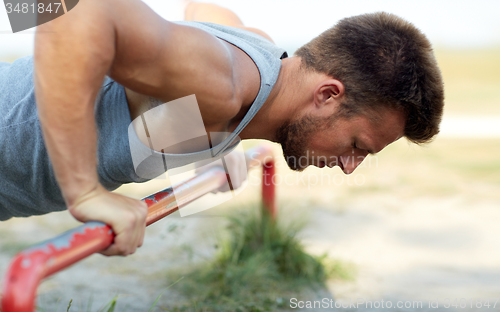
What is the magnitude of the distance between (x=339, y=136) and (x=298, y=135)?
0.16m

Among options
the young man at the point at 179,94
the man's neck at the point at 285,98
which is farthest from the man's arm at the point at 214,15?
the man's neck at the point at 285,98

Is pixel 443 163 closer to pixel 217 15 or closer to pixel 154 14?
pixel 217 15

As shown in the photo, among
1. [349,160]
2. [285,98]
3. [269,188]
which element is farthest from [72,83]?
[269,188]

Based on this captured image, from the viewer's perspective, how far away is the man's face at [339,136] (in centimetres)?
166

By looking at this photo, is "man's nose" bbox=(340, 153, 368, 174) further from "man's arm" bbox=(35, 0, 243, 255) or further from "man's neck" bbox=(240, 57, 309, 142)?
"man's arm" bbox=(35, 0, 243, 255)

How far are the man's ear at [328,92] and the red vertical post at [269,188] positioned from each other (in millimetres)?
783

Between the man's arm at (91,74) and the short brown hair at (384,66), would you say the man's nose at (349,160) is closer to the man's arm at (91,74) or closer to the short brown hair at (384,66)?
the short brown hair at (384,66)

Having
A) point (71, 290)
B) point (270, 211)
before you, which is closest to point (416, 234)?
point (270, 211)

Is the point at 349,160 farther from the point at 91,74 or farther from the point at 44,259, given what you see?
the point at 44,259

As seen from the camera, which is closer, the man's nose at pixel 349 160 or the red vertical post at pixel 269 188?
the man's nose at pixel 349 160

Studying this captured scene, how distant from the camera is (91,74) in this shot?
92cm

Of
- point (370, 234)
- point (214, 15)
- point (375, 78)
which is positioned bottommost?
point (370, 234)

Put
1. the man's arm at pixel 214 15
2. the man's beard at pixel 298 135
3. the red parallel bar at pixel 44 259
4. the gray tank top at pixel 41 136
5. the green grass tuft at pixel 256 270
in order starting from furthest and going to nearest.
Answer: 1. the green grass tuft at pixel 256 270
2. the man's arm at pixel 214 15
3. the man's beard at pixel 298 135
4. the gray tank top at pixel 41 136
5. the red parallel bar at pixel 44 259

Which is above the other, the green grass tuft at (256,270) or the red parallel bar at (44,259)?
the red parallel bar at (44,259)
